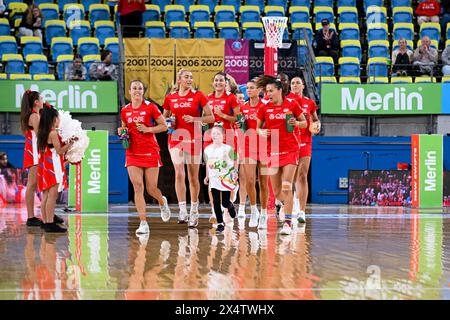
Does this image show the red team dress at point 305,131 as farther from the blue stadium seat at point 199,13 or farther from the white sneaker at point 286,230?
the blue stadium seat at point 199,13

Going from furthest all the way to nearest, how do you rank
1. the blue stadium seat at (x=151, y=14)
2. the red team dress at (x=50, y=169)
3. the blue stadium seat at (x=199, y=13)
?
1. the blue stadium seat at (x=199, y=13)
2. the blue stadium seat at (x=151, y=14)
3. the red team dress at (x=50, y=169)

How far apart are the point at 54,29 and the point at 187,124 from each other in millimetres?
11988

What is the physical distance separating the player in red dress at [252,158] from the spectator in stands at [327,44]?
984 cm

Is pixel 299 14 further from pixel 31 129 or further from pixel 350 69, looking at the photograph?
pixel 31 129

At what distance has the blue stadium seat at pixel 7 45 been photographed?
22734 millimetres

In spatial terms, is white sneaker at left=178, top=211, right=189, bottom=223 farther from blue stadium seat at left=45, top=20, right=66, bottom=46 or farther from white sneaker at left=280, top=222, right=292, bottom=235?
blue stadium seat at left=45, top=20, right=66, bottom=46

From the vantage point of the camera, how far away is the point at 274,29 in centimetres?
1964

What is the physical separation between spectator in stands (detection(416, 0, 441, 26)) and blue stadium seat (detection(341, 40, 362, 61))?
8.54ft

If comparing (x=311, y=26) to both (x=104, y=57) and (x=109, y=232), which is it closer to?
(x=104, y=57)

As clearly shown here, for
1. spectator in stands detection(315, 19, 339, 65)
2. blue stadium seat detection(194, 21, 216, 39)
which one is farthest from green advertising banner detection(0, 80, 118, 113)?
spectator in stands detection(315, 19, 339, 65)

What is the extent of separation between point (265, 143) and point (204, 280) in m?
5.48

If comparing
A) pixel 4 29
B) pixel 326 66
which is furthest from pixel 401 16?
pixel 4 29

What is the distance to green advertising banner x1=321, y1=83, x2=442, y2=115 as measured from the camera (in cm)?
2222

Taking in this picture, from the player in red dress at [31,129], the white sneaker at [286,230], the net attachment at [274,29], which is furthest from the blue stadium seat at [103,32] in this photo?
the white sneaker at [286,230]
